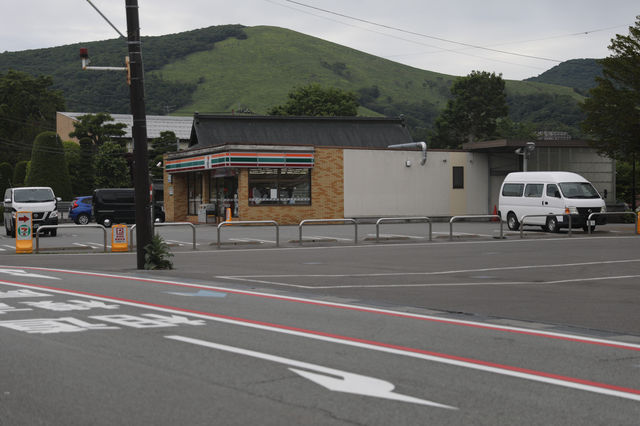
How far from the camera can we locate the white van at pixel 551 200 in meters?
29.4

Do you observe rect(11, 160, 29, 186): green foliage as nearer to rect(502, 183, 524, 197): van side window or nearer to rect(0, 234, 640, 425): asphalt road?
rect(502, 183, 524, 197): van side window

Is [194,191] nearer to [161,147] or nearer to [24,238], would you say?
[24,238]

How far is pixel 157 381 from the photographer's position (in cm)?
592

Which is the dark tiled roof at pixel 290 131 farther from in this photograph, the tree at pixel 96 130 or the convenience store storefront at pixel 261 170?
the tree at pixel 96 130

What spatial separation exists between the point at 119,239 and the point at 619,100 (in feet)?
75.0

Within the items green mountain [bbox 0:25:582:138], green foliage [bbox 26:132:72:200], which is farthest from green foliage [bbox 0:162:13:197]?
green mountain [bbox 0:25:582:138]

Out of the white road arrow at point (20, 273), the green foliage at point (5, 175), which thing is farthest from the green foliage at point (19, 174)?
the white road arrow at point (20, 273)

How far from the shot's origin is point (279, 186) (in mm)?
42812

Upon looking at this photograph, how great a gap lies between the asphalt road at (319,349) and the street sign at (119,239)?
7.63 metres

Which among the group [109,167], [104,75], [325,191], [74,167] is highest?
[104,75]

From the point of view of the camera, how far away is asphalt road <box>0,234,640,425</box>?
5180 millimetres

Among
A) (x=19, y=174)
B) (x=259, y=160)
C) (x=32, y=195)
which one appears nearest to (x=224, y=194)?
(x=259, y=160)

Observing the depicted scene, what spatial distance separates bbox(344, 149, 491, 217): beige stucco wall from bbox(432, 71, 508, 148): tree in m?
49.4

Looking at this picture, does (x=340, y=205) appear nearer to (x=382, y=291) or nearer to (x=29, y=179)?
(x=29, y=179)
